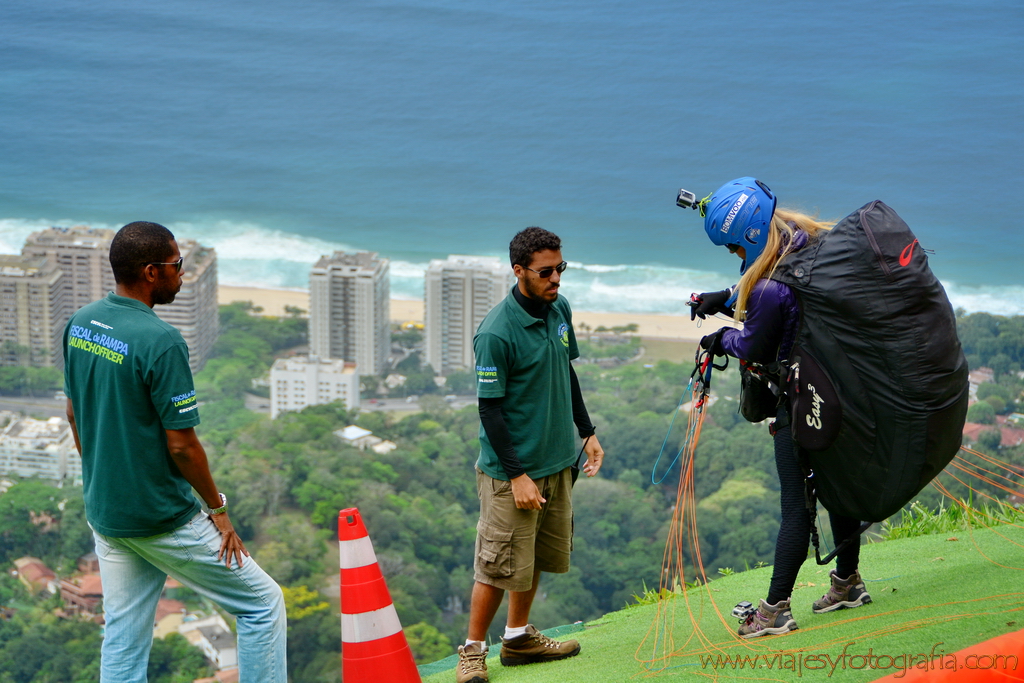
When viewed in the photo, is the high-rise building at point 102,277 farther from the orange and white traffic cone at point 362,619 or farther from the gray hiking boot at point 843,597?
the gray hiking boot at point 843,597

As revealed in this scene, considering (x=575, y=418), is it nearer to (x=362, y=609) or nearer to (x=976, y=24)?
(x=362, y=609)

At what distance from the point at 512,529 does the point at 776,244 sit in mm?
1167

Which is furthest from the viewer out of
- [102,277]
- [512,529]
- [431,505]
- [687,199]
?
[102,277]

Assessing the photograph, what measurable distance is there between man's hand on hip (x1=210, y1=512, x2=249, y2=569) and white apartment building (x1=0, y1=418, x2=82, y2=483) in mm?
35907

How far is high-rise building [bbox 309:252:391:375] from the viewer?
47844 mm

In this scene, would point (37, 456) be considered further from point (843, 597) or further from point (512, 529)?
point (843, 597)

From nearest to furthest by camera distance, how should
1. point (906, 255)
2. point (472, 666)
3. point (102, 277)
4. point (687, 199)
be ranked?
point (906, 255) → point (472, 666) → point (687, 199) → point (102, 277)

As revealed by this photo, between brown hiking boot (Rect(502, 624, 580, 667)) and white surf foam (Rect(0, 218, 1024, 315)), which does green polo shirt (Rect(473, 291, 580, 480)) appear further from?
white surf foam (Rect(0, 218, 1024, 315))

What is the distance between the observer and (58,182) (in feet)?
180

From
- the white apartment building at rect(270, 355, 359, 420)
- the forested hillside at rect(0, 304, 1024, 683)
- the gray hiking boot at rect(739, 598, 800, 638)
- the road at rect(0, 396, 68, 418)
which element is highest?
the gray hiking boot at rect(739, 598, 800, 638)

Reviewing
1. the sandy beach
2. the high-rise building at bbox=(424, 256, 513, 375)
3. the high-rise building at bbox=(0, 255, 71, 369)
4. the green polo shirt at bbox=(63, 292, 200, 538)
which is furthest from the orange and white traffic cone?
the high-rise building at bbox=(0, 255, 71, 369)

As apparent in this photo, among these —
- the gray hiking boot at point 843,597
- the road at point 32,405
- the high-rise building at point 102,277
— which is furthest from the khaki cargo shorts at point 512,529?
the road at point 32,405

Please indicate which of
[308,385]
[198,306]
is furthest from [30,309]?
[308,385]

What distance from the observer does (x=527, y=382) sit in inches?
108
